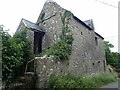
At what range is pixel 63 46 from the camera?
25.0 ft

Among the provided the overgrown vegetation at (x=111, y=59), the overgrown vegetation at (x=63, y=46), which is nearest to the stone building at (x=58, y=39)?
the overgrown vegetation at (x=63, y=46)

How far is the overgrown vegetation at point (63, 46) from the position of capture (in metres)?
7.04

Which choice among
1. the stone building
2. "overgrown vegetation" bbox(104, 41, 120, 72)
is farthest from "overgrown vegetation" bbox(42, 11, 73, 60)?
"overgrown vegetation" bbox(104, 41, 120, 72)

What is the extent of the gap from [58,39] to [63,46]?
151 cm

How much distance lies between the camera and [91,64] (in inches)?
417

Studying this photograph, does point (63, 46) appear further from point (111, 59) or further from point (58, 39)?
point (111, 59)

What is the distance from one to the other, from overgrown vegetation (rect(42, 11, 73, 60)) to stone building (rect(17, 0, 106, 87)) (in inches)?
7.3

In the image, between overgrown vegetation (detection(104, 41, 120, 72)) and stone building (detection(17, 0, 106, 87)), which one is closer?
stone building (detection(17, 0, 106, 87))

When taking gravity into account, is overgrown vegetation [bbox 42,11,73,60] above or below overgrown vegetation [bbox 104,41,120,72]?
above

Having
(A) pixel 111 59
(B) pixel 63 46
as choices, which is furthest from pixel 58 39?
(A) pixel 111 59

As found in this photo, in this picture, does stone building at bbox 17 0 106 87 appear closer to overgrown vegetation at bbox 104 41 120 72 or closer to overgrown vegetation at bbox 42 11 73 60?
overgrown vegetation at bbox 42 11 73 60

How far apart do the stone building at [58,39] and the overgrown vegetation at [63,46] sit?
0.19m

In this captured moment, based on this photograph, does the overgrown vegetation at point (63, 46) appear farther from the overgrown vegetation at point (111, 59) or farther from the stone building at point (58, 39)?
the overgrown vegetation at point (111, 59)

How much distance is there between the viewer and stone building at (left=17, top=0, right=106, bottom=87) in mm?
7117
